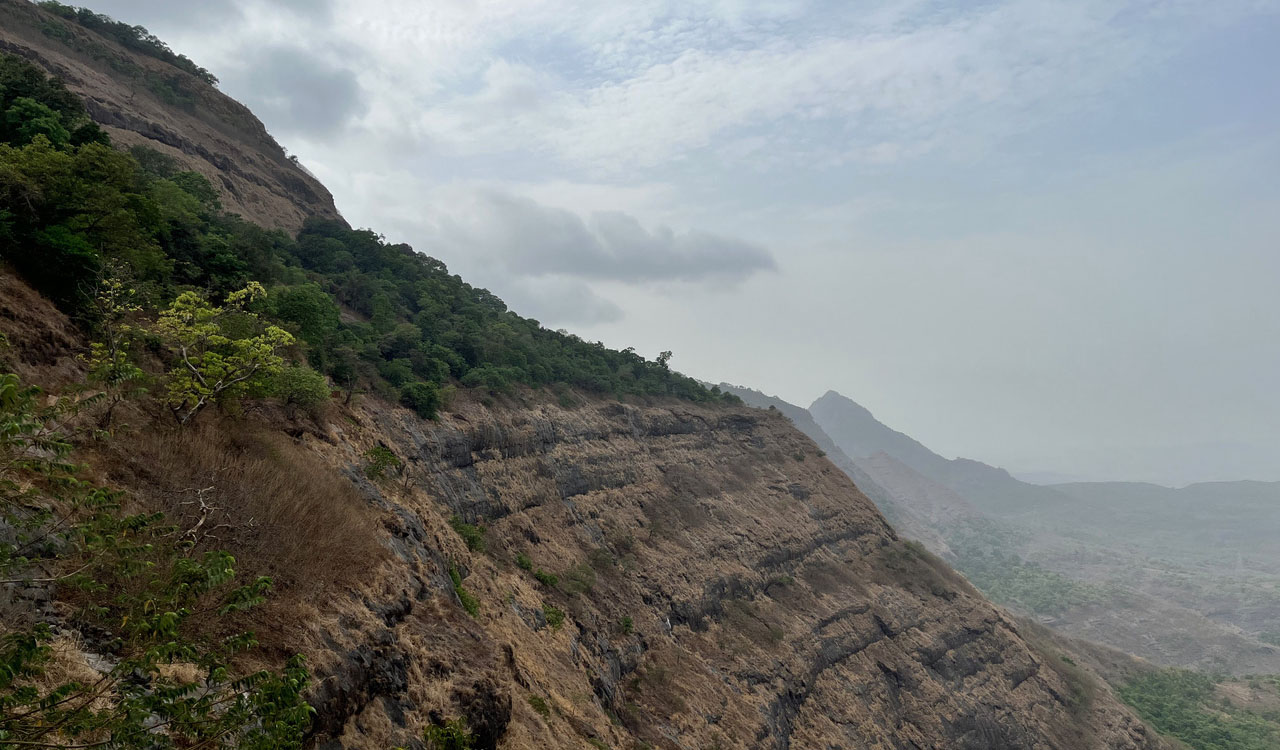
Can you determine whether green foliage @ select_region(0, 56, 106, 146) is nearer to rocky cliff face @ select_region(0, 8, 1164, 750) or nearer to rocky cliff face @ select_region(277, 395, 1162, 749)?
rocky cliff face @ select_region(0, 8, 1164, 750)

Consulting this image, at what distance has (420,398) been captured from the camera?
38500 millimetres

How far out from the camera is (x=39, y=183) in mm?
19688

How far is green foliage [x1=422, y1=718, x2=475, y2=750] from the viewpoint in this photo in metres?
15.1

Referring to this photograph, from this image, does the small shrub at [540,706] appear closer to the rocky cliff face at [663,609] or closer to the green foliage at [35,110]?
the rocky cliff face at [663,609]

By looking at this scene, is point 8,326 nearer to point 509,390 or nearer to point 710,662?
point 509,390

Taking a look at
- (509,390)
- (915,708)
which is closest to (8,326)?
(509,390)

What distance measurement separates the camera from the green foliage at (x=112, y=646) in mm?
6133

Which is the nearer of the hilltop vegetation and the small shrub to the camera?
the hilltop vegetation

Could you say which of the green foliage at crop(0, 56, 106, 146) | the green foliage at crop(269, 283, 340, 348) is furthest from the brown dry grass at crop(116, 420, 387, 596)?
the green foliage at crop(0, 56, 106, 146)

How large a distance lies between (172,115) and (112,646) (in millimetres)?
75428

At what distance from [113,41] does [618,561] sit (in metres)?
80.0

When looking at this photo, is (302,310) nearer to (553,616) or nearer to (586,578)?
(553,616)

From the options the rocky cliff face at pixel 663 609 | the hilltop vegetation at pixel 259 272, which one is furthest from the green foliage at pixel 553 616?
the hilltop vegetation at pixel 259 272

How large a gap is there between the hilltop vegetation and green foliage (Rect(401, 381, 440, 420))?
0.09 meters
